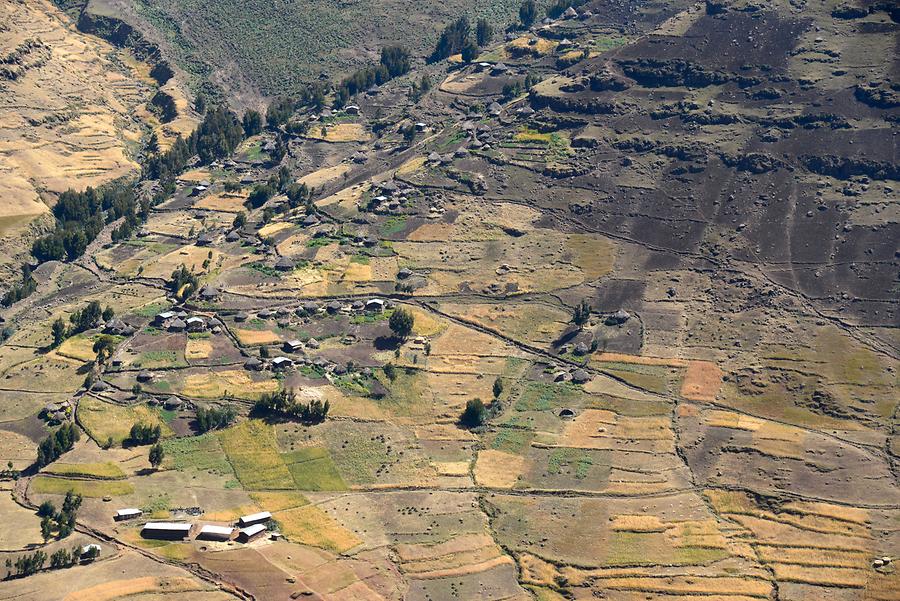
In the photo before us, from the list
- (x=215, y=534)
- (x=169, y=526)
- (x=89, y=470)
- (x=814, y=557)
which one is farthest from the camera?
(x=89, y=470)

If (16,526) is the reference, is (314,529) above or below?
below

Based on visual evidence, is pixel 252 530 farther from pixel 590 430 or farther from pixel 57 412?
pixel 590 430

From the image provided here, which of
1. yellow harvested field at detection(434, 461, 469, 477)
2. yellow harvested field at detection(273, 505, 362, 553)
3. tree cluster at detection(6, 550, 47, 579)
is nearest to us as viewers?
tree cluster at detection(6, 550, 47, 579)

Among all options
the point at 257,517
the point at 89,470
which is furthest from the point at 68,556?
the point at 89,470

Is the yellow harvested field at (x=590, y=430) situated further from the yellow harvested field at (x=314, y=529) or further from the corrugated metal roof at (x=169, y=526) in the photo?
the corrugated metal roof at (x=169, y=526)

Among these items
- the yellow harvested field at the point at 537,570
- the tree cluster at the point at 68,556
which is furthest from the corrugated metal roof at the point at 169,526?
the yellow harvested field at the point at 537,570

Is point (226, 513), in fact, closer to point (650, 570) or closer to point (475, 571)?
point (475, 571)

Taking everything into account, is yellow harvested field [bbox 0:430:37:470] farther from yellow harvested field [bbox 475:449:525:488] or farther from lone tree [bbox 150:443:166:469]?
yellow harvested field [bbox 475:449:525:488]

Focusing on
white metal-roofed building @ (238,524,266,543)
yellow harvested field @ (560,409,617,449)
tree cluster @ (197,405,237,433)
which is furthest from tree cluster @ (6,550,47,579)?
yellow harvested field @ (560,409,617,449)
